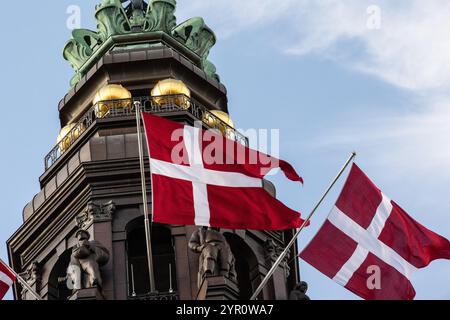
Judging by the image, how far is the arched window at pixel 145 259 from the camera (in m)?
75.8

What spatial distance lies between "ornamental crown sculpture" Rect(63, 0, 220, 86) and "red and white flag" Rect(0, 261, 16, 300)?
64.6ft

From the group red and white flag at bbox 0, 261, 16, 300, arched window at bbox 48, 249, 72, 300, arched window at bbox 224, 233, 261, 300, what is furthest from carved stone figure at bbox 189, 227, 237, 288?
red and white flag at bbox 0, 261, 16, 300

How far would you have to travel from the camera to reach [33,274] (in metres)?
77.9

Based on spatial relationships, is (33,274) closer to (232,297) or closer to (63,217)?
(63,217)

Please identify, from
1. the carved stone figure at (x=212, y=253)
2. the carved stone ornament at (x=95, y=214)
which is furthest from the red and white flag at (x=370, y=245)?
the carved stone ornament at (x=95, y=214)

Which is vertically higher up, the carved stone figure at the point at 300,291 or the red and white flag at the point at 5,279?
the carved stone figure at the point at 300,291

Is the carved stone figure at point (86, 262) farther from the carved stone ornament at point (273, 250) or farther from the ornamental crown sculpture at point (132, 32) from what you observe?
the ornamental crown sculpture at point (132, 32)

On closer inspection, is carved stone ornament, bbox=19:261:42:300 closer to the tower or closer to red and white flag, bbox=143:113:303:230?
the tower

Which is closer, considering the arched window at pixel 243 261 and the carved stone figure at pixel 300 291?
the carved stone figure at pixel 300 291

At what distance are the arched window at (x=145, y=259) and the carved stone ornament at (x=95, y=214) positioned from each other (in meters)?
0.79

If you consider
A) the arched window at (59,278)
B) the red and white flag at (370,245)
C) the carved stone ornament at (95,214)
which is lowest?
the red and white flag at (370,245)

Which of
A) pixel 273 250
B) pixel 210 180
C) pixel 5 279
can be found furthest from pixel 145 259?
pixel 5 279

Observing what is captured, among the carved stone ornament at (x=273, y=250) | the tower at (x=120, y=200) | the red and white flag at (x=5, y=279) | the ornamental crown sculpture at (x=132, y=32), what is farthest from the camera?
the ornamental crown sculpture at (x=132, y=32)

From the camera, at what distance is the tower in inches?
2943
